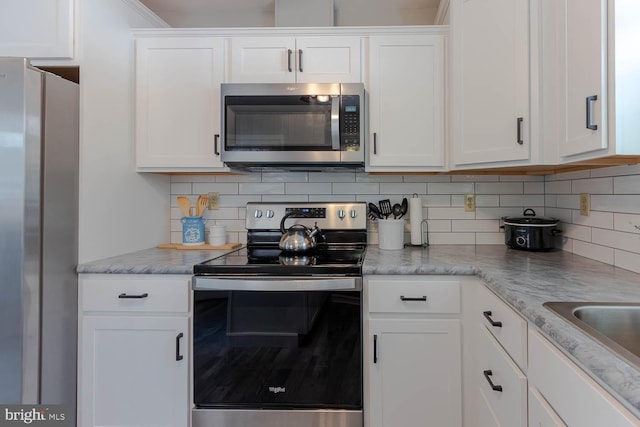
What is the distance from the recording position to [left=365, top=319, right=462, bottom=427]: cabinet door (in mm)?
1516

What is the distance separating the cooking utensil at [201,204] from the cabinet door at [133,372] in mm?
793

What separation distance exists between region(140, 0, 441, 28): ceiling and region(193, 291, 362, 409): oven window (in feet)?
5.99

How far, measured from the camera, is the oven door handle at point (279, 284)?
1.52 meters

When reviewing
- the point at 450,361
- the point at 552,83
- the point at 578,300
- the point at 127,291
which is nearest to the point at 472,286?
the point at 450,361

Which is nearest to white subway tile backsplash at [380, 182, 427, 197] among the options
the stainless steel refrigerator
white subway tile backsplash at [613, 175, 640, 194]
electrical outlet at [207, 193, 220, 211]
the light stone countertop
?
the light stone countertop

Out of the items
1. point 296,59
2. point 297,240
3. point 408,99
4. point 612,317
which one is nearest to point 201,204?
point 297,240

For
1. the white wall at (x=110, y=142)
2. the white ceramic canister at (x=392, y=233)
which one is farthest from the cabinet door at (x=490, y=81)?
the white wall at (x=110, y=142)

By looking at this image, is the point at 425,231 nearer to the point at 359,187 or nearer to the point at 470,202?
the point at 470,202

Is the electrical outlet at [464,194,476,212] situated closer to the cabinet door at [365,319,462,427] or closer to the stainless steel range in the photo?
the cabinet door at [365,319,462,427]

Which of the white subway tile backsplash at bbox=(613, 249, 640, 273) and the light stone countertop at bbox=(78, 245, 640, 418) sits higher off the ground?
the white subway tile backsplash at bbox=(613, 249, 640, 273)

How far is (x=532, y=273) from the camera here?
1380 millimetres

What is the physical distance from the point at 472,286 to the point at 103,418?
68.1 inches

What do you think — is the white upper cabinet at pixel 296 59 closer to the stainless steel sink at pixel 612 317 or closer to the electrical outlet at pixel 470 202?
the electrical outlet at pixel 470 202

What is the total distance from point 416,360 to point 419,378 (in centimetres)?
8
